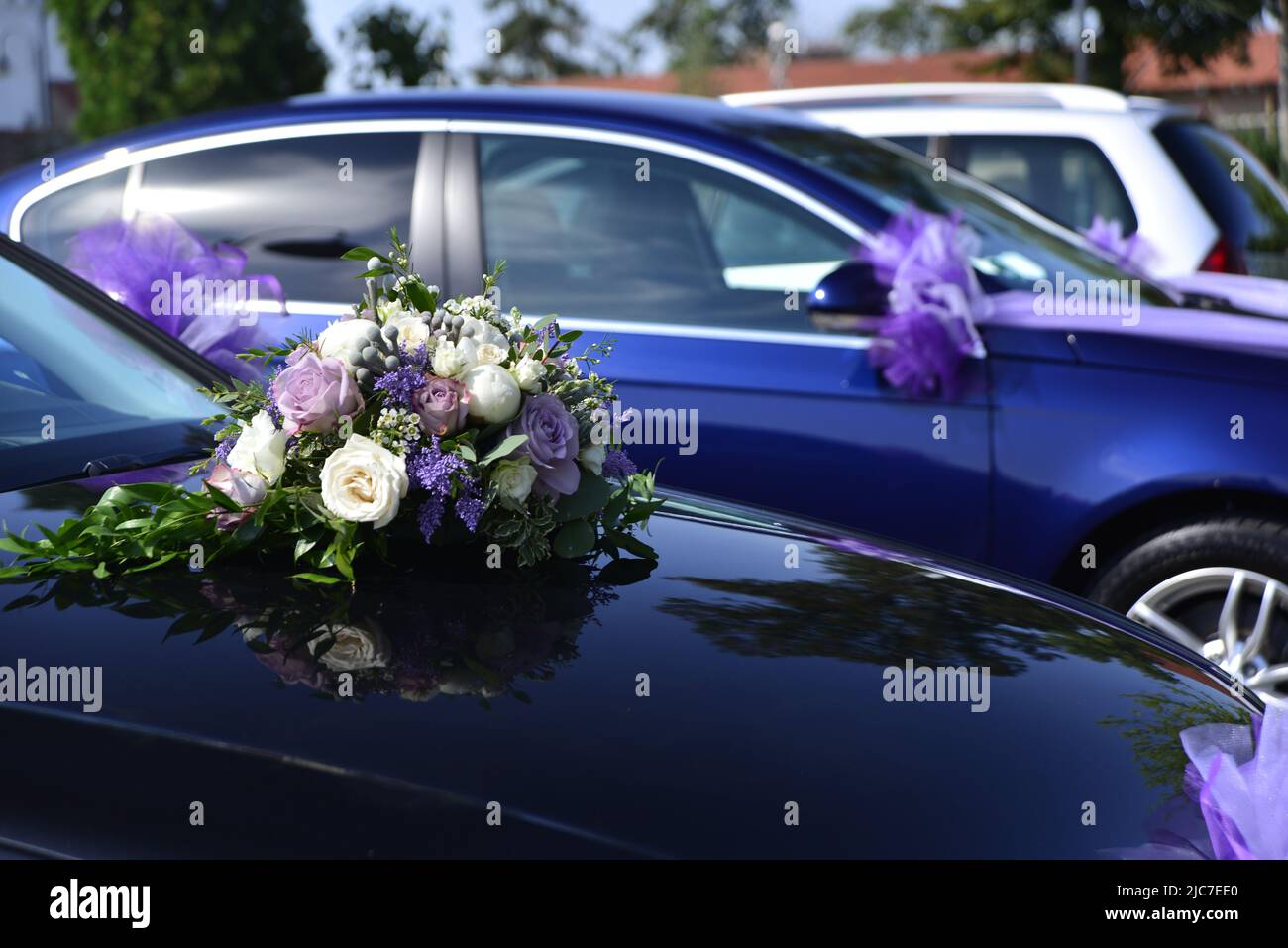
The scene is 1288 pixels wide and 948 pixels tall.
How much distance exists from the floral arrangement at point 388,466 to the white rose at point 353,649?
0.58ft

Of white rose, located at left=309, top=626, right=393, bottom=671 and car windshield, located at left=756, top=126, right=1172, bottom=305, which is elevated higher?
car windshield, located at left=756, top=126, right=1172, bottom=305

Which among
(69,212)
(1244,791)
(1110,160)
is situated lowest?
(1244,791)

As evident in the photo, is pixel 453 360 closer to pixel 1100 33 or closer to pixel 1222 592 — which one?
pixel 1222 592

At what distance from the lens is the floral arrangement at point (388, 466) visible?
75.0 inches

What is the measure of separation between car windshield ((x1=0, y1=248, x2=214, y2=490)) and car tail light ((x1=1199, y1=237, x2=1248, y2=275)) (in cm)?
436

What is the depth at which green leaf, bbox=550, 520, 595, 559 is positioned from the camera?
206cm

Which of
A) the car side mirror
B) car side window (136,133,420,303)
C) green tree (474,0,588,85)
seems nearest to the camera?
the car side mirror

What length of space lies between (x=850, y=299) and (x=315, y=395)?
1.90 metres

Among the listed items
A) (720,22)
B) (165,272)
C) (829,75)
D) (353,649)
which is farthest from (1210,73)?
(720,22)

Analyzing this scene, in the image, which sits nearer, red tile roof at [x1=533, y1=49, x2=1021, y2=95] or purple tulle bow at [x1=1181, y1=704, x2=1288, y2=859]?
purple tulle bow at [x1=1181, y1=704, x2=1288, y2=859]

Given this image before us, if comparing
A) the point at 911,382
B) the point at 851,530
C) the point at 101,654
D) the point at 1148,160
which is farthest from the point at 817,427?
the point at 1148,160

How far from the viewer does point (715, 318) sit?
393cm

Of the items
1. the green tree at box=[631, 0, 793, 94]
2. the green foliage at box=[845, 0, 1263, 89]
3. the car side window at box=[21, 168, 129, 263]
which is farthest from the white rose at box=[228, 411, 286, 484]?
the green tree at box=[631, 0, 793, 94]

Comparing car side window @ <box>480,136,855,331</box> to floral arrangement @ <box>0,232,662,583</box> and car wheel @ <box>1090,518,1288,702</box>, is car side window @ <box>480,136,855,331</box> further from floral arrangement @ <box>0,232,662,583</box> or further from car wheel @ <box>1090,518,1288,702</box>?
floral arrangement @ <box>0,232,662,583</box>
